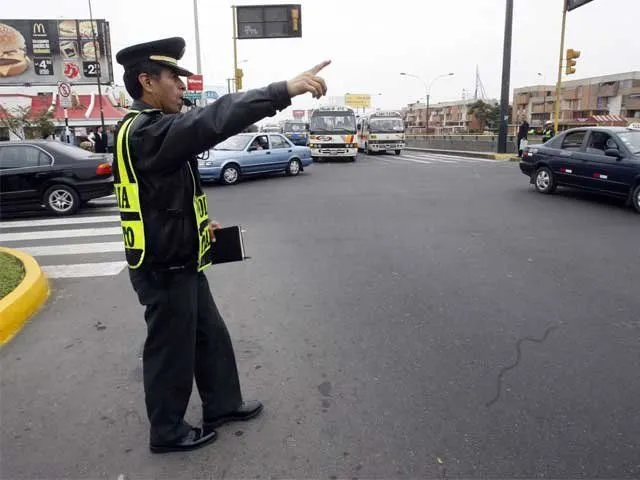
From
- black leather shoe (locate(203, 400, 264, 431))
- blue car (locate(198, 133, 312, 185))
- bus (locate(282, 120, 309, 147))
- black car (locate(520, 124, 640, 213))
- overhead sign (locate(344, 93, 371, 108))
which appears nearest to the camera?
black leather shoe (locate(203, 400, 264, 431))

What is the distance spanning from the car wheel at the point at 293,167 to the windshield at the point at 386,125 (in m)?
11.7

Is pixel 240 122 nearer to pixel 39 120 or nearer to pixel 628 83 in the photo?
pixel 39 120

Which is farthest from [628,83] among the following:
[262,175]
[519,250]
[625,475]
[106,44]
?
[625,475]

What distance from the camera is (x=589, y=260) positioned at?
20.3 ft

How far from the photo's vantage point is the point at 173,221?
2.38 meters

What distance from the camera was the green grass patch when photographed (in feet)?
15.6

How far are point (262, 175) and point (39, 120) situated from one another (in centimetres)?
1651

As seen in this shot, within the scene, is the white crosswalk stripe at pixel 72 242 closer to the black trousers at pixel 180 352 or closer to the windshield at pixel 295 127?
the black trousers at pixel 180 352

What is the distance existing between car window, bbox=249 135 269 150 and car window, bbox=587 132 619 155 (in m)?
9.06

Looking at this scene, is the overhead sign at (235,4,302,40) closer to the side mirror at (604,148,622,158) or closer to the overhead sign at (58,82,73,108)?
the overhead sign at (58,82,73,108)

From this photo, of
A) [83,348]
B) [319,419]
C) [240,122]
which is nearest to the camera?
[240,122]

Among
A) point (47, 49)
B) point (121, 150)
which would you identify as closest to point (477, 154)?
point (121, 150)

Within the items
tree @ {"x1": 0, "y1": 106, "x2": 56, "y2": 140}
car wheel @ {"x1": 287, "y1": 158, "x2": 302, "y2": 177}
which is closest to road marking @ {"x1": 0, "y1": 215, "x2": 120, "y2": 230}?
car wheel @ {"x1": 287, "y1": 158, "x2": 302, "y2": 177}

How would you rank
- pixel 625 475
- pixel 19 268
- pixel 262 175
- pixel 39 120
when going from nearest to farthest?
pixel 625 475, pixel 19 268, pixel 262 175, pixel 39 120
